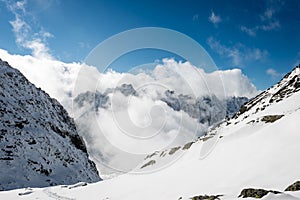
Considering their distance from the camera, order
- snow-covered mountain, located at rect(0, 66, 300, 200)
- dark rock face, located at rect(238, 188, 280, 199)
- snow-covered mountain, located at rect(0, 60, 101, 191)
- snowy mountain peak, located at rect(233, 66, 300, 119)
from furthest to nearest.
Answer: snow-covered mountain, located at rect(0, 60, 101, 191) → snowy mountain peak, located at rect(233, 66, 300, 119) → snow-covered mountain, located at rect(0, 66, 300, 200) → dark rock face, located at rect(238, 188, 280, 199)

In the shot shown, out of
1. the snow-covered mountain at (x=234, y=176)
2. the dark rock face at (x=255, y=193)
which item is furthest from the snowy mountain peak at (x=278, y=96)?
the dark rock face at (x=255, y=193)

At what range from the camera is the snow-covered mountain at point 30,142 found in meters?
48.6

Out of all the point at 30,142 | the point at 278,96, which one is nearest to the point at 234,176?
the point at 278,96

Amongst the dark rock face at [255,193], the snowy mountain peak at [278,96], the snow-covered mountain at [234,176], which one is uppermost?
the snowy mountain peak at [278,96]

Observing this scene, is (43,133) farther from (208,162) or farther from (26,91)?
(208,162)

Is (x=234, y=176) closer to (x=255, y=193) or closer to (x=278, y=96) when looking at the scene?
(x=255, y=193)

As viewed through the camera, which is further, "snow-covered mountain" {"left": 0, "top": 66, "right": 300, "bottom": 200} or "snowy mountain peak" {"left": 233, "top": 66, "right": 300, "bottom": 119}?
"snowy mountain peak" {"left": 233, "top": 66, "right": 300, "bottom": 119}

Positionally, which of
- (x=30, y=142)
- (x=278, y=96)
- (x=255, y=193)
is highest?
(x=30, y=142)

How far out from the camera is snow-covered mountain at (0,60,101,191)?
159 feet

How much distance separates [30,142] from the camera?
56.1m

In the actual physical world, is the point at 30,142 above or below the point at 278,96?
above

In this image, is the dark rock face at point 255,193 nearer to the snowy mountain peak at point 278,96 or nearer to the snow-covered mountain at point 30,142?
the snowy mountain peak at point 278,96

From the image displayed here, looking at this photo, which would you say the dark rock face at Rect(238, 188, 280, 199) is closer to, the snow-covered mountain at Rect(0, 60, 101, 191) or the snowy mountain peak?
the snowy mountain peak

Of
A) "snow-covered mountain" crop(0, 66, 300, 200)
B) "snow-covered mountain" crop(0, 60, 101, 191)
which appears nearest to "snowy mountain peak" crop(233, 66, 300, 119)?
"snow-covered mountain" crop(0, 66, 300, 200)
